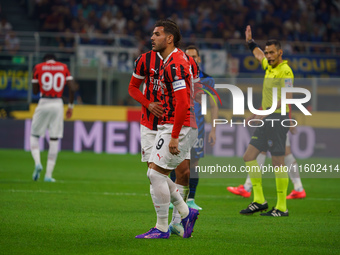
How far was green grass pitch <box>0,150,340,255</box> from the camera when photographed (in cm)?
575

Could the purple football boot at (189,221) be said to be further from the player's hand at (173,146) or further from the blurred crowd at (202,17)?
the blurred crowd at (202,17)

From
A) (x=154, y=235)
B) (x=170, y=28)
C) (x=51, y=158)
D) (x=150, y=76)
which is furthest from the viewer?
(x=51, y=158)

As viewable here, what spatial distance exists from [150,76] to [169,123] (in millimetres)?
861

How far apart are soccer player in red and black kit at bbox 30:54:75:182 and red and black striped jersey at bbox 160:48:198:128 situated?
6.14 meters

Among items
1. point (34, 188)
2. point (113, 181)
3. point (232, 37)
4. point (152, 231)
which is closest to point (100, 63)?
point (232, 37)

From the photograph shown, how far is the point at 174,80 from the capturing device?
18.7 feet

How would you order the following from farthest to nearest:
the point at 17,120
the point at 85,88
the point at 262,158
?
the point at 85,88 < the point at 17,120 < the point at 262,158

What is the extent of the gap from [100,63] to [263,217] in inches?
490

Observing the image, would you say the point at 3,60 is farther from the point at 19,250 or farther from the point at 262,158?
the point at 19,250

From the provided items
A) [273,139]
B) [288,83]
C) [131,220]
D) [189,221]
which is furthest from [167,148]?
[288,83]

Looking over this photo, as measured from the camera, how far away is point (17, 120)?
18375 millimetres

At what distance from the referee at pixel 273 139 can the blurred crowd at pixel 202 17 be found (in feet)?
45.6

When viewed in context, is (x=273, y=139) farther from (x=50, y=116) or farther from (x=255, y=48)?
(x=50, y=116)

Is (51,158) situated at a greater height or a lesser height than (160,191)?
lesser
